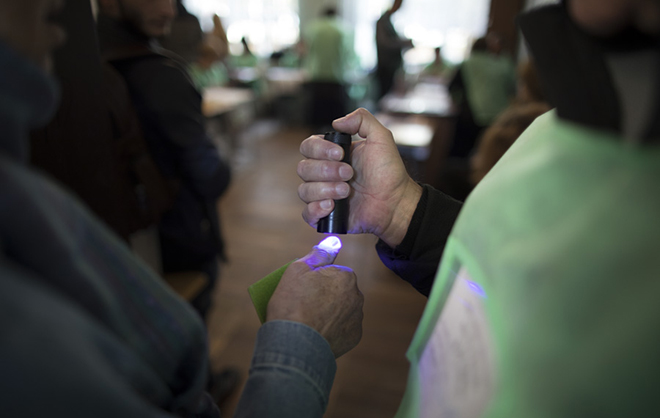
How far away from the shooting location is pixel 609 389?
0.35 m

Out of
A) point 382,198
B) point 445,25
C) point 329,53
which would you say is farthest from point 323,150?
point 445,25

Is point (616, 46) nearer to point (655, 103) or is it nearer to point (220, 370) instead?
point (655, 103)

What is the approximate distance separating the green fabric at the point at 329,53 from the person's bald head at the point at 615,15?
4.83 m

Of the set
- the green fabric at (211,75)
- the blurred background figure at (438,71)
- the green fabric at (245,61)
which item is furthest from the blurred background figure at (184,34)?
the green fabric at (245,61)

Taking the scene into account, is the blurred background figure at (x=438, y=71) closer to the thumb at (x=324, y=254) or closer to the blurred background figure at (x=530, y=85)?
the blurred background figure at (x=530, y=85)

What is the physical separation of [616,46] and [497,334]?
285 millimetres

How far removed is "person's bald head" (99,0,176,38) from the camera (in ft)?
3.81

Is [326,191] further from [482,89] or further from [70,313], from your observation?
[482,89]

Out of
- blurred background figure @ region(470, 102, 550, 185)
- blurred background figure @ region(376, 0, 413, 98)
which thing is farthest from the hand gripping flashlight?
blurred background figure @ region(470, 102, 550, 185)

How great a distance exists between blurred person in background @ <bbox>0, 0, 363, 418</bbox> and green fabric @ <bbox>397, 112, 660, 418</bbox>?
267mm

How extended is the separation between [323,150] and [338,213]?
12cm

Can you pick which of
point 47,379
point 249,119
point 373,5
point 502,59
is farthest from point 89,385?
point 373,5

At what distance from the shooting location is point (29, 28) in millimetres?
326

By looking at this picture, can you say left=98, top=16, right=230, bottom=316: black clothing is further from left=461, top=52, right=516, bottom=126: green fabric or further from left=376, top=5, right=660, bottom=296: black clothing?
left=461, top=52, right=516, bottom=126: green fabric
